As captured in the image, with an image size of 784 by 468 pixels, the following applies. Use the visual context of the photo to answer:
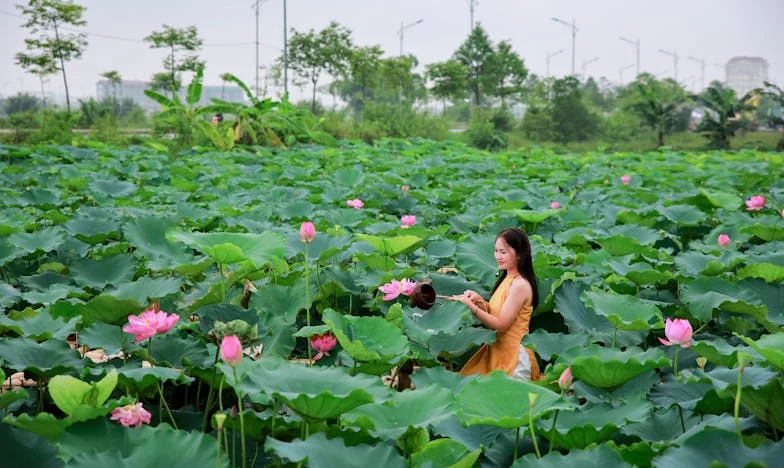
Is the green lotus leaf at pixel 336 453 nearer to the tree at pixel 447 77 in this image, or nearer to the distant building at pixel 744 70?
the tree at pixel 447 77

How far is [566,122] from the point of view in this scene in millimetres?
23344

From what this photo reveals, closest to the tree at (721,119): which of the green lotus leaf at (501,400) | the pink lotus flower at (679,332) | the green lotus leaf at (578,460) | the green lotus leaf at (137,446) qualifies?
the pink lotus flower at (679,332)

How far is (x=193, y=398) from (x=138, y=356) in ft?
0.56

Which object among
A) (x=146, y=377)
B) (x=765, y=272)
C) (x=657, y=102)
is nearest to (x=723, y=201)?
(x=765, y=272)

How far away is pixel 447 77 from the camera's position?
84.7ft

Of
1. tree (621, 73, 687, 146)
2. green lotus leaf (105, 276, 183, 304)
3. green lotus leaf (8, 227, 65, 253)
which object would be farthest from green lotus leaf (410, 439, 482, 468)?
tree (621, 73, 687, 146)

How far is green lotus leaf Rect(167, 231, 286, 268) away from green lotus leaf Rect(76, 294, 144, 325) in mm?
300

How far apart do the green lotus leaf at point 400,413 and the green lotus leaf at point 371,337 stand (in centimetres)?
26

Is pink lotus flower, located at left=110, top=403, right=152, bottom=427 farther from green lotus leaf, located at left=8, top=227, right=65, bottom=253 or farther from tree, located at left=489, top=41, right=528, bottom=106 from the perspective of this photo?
tree, located at left=489, top=41, right=528, bottom=106

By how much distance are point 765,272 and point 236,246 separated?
Result: 167 cm

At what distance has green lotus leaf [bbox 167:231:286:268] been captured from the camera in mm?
2031

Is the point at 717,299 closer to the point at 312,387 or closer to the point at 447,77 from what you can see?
the point at 312,387

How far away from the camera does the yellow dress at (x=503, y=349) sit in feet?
7.11

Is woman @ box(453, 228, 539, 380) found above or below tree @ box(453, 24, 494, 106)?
below
